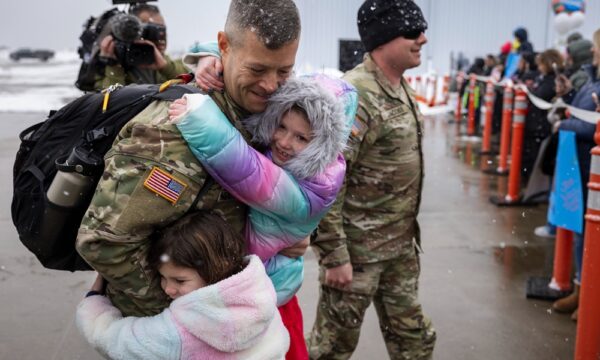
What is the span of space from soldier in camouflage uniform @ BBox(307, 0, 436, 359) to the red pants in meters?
0.73

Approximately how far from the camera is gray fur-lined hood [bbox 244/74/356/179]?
1.94 m

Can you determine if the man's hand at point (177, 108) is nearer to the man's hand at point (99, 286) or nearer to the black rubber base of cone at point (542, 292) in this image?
the man's hand at point (99, 286)

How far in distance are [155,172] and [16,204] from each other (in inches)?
20.4

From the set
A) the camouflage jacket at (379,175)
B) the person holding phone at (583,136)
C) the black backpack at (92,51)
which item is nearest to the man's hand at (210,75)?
the camouflage jacket at (379,175)

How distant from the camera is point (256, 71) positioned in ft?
6.00

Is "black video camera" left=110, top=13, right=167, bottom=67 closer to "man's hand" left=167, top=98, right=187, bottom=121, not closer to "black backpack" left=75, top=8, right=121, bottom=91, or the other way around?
"black backpack" left=75, top=8, right=121, bottom=91

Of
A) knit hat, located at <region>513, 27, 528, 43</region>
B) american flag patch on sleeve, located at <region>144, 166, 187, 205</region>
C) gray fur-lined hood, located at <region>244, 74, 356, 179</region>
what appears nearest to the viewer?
american flag patch on sleeve, located at <region>144, 166, 187, 205</region>

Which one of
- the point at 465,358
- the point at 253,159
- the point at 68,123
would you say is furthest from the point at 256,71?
the point at 465,358

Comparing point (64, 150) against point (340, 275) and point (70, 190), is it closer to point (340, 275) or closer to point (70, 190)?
point (70, 190)

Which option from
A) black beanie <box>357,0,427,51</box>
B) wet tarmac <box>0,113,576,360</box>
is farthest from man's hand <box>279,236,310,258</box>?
wet tarmac <box>0,113,576,360</box>

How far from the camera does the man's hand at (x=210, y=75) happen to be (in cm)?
194

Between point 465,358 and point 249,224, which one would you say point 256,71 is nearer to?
point 249,224

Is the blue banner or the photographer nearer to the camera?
the photographer

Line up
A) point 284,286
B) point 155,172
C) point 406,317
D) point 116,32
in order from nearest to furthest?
point 155,172 → point 284,286 → point 406,317 → point 116,32
